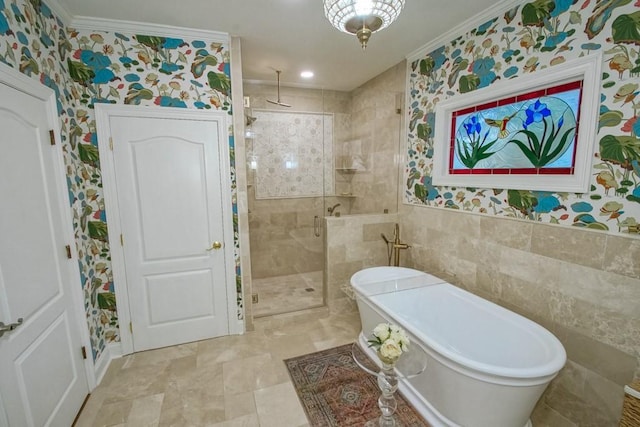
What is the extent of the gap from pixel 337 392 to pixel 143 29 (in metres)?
3.24

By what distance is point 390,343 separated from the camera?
1507 mm

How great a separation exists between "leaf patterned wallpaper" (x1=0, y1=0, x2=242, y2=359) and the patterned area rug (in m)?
1.69

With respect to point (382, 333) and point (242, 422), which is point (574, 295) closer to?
point (382, 333)

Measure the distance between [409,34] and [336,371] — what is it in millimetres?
2962

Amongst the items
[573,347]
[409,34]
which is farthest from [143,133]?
[573,347]

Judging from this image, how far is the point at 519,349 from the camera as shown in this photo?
5.82 feet

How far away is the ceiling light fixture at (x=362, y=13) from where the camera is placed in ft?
4.25

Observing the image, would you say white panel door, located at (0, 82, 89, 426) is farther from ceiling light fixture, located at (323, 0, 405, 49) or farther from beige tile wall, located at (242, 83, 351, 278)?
beige tile wall, located at (242, 83, 351, 278)

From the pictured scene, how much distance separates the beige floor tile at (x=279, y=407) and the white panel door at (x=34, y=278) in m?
1.21

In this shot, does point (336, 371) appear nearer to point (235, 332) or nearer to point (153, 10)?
point (235, 332)

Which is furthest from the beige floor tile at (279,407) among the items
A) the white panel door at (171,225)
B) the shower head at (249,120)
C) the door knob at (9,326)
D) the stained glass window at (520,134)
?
the shower head at (249,120)

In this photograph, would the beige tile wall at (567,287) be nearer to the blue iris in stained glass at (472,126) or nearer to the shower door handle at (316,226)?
the blue iris in stained glass at (472,126)

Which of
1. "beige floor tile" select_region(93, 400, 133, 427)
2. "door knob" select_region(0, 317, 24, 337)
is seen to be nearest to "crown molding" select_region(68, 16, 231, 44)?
"door knob" select_region(0, 317, 24, 337)

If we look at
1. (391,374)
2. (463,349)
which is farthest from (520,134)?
(391,374)
